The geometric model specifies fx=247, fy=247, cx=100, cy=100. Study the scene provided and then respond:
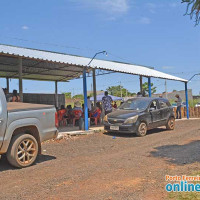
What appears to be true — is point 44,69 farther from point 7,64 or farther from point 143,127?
point 143,127

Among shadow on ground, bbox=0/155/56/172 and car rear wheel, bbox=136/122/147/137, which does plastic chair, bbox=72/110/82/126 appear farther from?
shadow on ground, bbox=0/155/56/172

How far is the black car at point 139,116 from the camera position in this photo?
10.3m

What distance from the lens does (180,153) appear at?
23.1 ft

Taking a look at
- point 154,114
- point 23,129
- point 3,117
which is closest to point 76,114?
point 154,114

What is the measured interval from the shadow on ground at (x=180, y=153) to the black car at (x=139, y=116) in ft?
7.70

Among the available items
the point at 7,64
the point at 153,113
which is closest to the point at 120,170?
the point at 153,113

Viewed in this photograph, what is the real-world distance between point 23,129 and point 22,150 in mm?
499

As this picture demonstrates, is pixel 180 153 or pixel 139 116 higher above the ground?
pixel 139 116

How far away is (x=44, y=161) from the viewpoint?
6484 mm

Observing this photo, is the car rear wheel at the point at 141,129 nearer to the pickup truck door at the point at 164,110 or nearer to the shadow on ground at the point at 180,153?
the pickup truck door at the point at 164,110

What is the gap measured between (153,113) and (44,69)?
26.8 feet

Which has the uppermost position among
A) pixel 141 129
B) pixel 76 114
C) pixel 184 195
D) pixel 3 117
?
pixel 3 117

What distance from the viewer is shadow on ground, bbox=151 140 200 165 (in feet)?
20.4

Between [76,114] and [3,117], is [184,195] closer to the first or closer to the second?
[3,117]
